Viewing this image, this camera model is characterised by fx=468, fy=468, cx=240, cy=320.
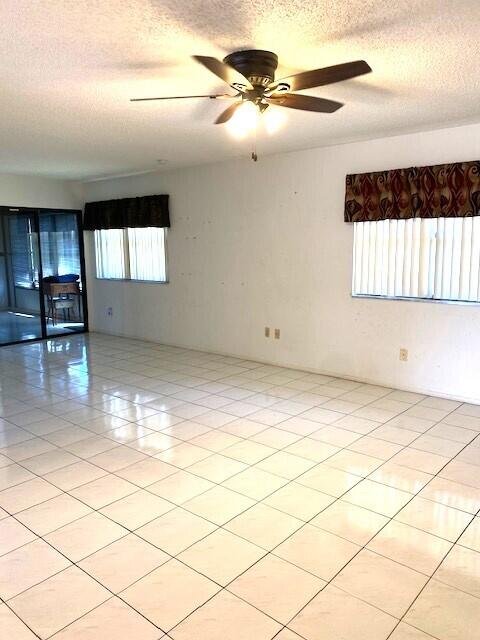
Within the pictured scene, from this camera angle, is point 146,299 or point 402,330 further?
point 146,299

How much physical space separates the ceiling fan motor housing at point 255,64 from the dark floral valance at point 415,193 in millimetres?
2163

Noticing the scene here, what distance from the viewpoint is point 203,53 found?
2.48 meters

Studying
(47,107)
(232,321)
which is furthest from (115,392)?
(47,107)

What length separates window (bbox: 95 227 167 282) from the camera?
22.0ft

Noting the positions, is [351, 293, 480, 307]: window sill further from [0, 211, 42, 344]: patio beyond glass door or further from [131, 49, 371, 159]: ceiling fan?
[0, 211, 42, 344]: patio beyond glass door

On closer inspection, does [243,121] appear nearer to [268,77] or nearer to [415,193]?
[268,77]

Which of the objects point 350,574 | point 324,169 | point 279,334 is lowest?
point 350,574

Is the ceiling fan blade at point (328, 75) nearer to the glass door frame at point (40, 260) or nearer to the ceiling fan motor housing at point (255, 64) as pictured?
the ceiling fan motor housing at point (255, 64)

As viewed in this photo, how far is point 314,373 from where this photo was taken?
17.0ft

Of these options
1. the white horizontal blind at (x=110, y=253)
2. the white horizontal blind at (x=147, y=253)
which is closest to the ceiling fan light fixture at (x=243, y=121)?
the white horizontal blind at (x=147, y=253)

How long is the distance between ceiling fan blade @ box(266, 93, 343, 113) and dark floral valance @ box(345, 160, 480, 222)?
1.78m

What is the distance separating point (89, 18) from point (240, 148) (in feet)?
9.75

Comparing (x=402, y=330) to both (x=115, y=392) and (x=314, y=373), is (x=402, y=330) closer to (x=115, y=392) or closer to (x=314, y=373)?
(x=314, y=373)

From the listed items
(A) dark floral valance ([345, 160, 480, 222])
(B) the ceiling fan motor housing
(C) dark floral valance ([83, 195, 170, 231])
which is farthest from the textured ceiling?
(C) dark floral valance ([83, 195, 170, 231])
